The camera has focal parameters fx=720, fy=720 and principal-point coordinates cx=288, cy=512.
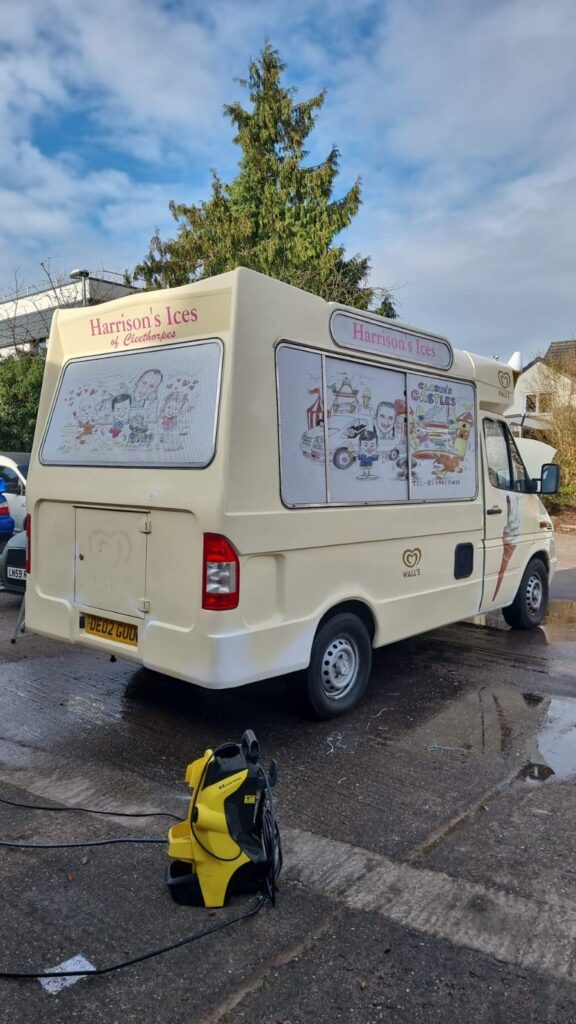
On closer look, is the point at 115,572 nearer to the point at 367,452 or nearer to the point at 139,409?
the point at 139,409

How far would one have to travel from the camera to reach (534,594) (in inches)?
297

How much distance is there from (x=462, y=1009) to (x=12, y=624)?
20.8 feet

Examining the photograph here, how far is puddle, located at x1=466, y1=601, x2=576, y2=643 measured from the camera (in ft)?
24.4

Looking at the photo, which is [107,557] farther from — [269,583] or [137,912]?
[137,912]

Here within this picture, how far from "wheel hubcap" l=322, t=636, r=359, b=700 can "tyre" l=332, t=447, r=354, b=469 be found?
1.14 m

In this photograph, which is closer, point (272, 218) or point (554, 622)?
point (554, 622)

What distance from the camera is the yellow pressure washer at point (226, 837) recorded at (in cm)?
277

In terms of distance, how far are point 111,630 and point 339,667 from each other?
151 centimetres

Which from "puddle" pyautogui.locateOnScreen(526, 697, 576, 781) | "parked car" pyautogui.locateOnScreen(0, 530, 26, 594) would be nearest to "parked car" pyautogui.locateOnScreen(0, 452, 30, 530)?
"parked car" pyautogui.locateOnScreen(0, 530, 26, 594)

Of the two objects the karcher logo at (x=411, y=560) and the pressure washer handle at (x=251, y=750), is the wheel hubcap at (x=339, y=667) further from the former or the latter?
the pressure washer handle at (x=251, y=750)

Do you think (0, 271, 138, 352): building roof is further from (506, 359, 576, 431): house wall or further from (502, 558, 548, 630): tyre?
(502, 558, 548, 630): tyre

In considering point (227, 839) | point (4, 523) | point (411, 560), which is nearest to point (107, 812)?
point (227, 839)

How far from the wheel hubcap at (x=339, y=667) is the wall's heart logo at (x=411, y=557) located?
0.77 meters

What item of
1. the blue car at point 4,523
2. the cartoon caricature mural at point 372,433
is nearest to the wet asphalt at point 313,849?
the cartoon caricature mural at point 372,433
